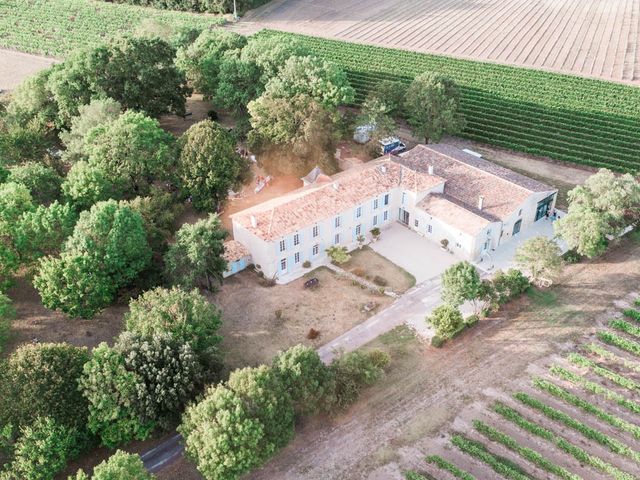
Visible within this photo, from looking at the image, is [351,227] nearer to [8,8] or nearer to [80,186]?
[80,186]

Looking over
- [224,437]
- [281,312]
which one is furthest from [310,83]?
[224,437]

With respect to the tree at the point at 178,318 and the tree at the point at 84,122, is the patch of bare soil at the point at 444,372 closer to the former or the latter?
the tree at the point at 178,318

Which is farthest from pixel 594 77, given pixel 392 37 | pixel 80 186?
pixel 80 186

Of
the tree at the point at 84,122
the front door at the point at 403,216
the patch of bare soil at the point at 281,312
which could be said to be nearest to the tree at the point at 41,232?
the tree at the point at 84,122

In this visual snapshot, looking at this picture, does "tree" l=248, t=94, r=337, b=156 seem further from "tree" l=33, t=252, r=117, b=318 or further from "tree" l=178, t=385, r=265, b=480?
"tree" l=178, t=385, r=265, b=480

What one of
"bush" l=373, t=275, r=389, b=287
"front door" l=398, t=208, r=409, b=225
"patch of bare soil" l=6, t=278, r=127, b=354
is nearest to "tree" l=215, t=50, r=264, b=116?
"front door" l=398, t=208, r=409, b=225
